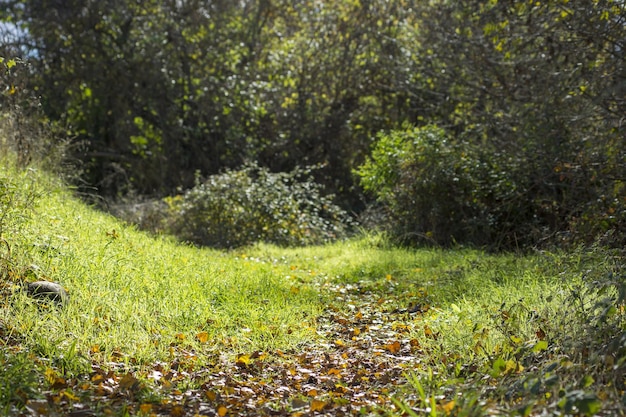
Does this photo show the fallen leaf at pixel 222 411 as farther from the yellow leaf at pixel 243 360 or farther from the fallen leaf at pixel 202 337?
the fallen leaf at pixel 202 337

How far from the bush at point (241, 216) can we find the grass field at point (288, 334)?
3.47m

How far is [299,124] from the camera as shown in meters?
16.7

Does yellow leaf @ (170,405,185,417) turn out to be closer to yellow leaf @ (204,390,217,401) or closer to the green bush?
yellow leaf @ (204,390,217,401)

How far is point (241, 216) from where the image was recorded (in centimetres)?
1241

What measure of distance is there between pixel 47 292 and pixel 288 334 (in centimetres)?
198

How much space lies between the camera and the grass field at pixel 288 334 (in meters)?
4.20

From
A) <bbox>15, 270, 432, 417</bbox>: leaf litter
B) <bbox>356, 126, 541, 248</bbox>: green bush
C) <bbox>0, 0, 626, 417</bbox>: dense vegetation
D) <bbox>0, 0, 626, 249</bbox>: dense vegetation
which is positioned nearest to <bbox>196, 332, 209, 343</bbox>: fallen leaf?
<bbox>15, 270, 432, 417</bbox>: leaf litter

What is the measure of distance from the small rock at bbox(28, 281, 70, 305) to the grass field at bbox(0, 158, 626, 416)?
0.09 m

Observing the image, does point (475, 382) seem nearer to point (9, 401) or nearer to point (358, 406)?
point (358, 406)

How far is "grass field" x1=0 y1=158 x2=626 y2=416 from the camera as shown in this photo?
13.8 ft

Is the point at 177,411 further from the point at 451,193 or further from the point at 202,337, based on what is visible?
the point at 451,193

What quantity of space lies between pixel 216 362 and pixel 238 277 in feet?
8.98

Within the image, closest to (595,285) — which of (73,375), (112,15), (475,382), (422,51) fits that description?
(475,382)

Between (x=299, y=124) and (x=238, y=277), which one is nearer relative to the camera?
(x=238, y=277)
